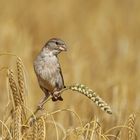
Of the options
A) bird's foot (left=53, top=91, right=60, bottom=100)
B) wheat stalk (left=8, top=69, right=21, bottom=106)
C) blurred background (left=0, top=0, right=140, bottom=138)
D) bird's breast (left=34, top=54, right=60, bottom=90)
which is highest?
blurred background (left=0, top=0, right=140, bottom=138)

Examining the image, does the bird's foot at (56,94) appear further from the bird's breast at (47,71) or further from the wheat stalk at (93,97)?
the wheat stalk at (93,97)

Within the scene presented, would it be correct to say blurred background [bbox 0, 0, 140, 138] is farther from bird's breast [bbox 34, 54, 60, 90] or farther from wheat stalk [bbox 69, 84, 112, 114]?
wheat stalk [bbox 69, 84, 112, 114]

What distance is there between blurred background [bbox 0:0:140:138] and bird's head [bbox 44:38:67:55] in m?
0.53

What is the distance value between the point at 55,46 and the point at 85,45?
616cm

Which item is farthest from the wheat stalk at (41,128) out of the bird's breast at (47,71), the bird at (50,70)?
the bird's breast at (47,71)

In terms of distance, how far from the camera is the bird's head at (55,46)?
5.20m

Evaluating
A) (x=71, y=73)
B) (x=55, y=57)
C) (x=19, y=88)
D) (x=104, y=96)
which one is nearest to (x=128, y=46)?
(x=71, y=73)

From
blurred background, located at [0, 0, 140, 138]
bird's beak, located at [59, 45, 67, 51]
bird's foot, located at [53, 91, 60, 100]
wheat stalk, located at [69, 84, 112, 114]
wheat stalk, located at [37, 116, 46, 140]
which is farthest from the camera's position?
blurred background, located at [0, 0, 140, 138]

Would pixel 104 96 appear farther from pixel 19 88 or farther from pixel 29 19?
pixel 29 19

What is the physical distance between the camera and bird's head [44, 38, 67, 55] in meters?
5.20

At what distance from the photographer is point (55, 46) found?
526cm

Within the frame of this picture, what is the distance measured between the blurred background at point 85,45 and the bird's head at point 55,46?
53 centimetres

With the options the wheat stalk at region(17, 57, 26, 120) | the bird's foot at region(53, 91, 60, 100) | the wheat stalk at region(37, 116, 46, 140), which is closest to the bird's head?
the bird's foot at region(53, 91, 60, 100)

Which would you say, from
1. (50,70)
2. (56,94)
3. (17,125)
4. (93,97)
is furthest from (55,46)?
(93,97)
